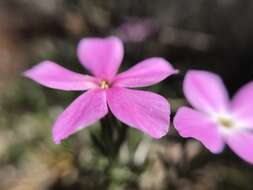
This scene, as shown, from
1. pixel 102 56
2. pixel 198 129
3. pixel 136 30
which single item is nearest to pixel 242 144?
pixel 198 129

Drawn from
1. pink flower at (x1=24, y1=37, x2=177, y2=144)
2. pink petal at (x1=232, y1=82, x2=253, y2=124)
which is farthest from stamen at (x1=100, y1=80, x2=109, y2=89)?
pink petal at (x1=232, y1=82, x2=253, y2=124)

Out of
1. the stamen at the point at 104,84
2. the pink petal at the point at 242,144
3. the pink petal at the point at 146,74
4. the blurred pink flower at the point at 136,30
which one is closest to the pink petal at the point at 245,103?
the pink petal at the point at 242,144

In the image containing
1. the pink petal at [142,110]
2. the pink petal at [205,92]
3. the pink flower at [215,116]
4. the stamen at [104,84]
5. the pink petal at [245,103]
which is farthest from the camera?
the pink petal at [245,103]

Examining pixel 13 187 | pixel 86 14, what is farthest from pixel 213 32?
pixel 13 187

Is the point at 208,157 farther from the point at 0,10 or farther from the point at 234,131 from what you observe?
the point at 0,10

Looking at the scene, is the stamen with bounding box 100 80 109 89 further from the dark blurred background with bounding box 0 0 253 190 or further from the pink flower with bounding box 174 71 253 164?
→ the dark blurred background with bounding box 0 0 253 190

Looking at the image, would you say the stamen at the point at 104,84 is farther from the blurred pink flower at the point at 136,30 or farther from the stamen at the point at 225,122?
the blurred pink flower at the point at 136,30

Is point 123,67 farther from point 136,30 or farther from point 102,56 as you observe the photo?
point 102,56
